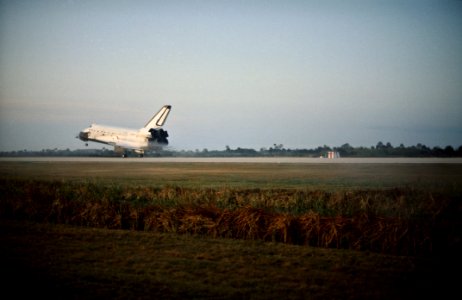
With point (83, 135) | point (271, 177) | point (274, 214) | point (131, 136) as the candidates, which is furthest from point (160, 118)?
point (274, 214)

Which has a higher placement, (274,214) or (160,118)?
(160,118)

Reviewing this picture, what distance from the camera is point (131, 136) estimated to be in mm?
59750

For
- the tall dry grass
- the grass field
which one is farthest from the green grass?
the tall dry grass

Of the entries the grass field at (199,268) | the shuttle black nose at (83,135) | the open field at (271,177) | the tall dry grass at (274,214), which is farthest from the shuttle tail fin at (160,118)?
the grass field at (199,268)

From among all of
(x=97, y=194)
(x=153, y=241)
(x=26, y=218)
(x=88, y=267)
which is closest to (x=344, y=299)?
(x=88, y=267)

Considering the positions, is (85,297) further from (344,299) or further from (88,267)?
(344,299)

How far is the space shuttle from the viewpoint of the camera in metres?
59.3

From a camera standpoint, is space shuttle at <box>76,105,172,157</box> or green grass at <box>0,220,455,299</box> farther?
space shuttle at <box>76,105,172,157</box>

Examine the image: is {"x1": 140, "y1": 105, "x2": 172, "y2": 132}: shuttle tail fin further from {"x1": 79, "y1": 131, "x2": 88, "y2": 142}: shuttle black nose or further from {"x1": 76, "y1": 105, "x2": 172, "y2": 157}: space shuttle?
{"x1": 79, "y1": 131, "x2": 88, "y2": 142}: shuttle black nose

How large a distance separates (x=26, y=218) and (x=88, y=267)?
292 inches

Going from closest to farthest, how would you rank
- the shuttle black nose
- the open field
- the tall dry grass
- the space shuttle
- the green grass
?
the green grass < the tall dry grass < the open field < the space shuttle < the shuttle black nose

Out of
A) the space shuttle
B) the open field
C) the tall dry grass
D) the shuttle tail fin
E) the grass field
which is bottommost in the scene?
the grass field

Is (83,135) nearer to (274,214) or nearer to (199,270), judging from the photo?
(274,214)

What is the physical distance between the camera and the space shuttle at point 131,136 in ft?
194
